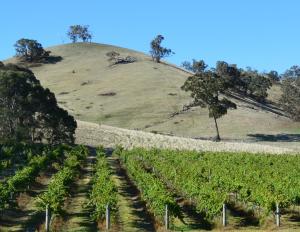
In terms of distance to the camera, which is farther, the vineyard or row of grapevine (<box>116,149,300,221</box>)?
row of grapevine (<box>116,149,300,221</box>)

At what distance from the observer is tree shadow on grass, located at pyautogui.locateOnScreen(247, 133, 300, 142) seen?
350 feet

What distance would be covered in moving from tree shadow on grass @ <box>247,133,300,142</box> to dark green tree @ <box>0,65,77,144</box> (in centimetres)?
3887

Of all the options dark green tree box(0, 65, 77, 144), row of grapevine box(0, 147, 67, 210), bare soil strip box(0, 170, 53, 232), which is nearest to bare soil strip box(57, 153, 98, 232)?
bare soil strip box(0, 170, 53, 232)

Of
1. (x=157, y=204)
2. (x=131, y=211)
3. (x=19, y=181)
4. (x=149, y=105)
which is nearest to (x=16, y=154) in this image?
(x=19, y=181)

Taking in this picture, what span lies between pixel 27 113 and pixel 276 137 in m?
50.6

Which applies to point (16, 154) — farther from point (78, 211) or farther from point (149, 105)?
point (149, 105)

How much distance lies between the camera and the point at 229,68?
545 feet

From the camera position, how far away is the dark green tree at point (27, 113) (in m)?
81.5

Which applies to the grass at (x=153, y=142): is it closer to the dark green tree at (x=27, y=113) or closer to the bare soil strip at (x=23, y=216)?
the dark green tree at (x=27, y=113)

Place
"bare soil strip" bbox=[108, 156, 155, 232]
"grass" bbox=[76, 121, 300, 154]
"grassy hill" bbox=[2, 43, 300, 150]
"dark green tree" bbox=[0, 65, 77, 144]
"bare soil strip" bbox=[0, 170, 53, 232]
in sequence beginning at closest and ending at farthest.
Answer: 1. "bare soil strip" bbox=[108, 156, 155, 232]
2. "bare soil strip" bbox=[0, 170, 53, 232]
3. "dark green tree" bbox=[0, 65, 77, 144]
4. "grass" bbox=[76, 121, 300, 154]
5. "grassy hill" bbox=[2, 43, 300, 150]

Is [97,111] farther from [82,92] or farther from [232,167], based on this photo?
[232,167]

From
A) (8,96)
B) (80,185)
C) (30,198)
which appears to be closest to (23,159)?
(8,96)

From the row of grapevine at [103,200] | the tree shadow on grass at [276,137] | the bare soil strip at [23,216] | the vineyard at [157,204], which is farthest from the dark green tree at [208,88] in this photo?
the row of grapevine at [103,200]

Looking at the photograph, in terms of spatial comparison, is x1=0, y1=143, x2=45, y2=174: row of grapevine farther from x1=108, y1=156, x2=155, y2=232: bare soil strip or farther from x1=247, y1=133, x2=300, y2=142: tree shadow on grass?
x1=247, y1=133, x2=300, y2=142: tree shadow on grass
